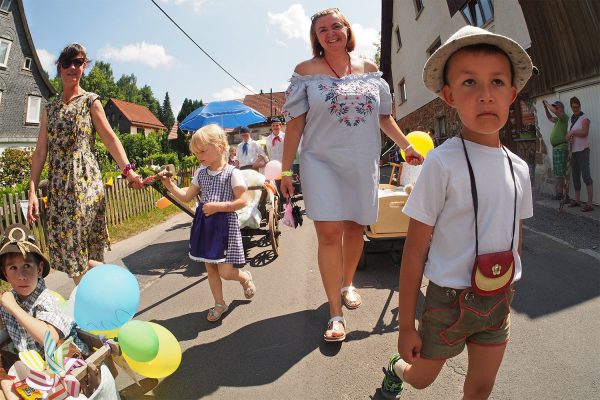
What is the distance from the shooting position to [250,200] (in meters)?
5.83

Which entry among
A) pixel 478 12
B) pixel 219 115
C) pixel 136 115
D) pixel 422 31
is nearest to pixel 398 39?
pixel 422 31

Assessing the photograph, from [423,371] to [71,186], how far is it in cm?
269

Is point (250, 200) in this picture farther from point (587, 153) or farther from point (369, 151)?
point (587, 153)

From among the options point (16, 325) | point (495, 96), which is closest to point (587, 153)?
point (495, 96)

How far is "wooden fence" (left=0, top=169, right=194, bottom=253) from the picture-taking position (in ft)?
20.0

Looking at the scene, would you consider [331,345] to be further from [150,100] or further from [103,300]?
[150,100]

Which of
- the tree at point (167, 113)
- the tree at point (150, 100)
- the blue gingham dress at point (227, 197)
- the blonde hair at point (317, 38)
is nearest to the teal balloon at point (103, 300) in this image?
the blue gingham dress at point (227, 197)

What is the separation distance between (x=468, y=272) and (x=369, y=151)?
4.90 ft

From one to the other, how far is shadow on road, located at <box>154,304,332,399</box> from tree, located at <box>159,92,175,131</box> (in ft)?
306

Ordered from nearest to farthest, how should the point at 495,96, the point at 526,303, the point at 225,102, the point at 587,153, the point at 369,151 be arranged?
the point at 495,96, the point at 369,151, the point at 526,303, the point at 587,153, the point at 225,102

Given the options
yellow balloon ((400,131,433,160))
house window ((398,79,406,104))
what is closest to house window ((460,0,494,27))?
house window ((398,79,406,104))

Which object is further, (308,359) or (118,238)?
(118,238)

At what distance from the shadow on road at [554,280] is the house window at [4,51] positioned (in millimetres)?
31500

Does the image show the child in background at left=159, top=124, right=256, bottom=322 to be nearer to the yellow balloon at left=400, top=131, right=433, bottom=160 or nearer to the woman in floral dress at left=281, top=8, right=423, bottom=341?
the woman in floral dress at left=281, top=8, right=423, bottom=341
